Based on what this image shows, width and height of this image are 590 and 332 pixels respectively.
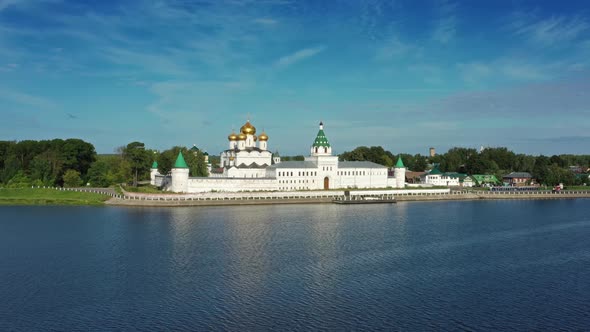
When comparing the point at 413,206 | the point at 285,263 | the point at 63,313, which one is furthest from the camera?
the point at 413,206

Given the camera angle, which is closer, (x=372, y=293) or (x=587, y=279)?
(x=372, y=293)

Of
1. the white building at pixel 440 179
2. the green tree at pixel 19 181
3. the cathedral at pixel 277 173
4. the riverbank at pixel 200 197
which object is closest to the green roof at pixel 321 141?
the cathedral at pixel 277 173

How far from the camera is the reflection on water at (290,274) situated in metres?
14.4

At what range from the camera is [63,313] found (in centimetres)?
1461

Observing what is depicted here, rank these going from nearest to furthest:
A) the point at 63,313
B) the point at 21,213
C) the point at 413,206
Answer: the point at 63,313 → the point at 21,213 → the point at 413,206

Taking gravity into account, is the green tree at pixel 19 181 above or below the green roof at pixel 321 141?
below

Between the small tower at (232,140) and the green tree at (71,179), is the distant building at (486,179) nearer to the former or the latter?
the small tower at (232,140)

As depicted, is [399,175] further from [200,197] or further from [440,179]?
[200,197]

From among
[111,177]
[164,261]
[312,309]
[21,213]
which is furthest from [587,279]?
[111,177]

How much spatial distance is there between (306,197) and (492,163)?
1405 inches

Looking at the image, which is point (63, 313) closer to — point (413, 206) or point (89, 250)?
point (89, 250)

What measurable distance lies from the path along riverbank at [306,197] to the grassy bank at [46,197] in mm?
2062

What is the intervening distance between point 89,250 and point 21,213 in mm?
16655

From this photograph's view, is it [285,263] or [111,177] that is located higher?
[111,177]
